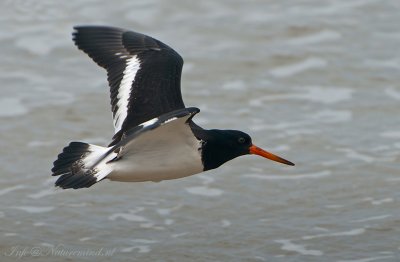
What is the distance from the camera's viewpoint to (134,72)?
7.57 metres

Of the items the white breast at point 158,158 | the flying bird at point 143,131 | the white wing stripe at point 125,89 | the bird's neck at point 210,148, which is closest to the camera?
the flying bird at point 143,131

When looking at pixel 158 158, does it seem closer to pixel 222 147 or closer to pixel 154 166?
pixel 154 166

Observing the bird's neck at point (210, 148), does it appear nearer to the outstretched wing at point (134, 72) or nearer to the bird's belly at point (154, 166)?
the bird's belly at point (154, 166)

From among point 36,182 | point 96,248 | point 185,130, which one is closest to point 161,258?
point 96,248

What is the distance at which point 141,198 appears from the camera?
26.0 feet

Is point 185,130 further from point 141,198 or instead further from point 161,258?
point 141,198

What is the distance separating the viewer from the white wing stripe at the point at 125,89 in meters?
7.30

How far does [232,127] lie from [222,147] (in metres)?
2.15

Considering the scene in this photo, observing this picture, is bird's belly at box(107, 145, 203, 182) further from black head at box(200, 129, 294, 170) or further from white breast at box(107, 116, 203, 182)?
black head at box(200, 129, 294, 170)

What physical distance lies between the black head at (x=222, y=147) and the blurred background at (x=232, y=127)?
0.57m

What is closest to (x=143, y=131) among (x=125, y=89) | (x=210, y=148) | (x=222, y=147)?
(x=210, y=148)

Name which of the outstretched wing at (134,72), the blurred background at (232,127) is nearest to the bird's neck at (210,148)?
the outstretched wing at (134,72)

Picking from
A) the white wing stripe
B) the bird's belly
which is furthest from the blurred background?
the white wing stripe

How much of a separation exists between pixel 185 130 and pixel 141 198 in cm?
140
